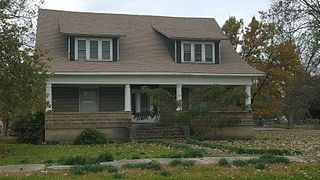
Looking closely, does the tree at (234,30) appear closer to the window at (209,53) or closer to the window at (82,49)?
the window at (209,53)

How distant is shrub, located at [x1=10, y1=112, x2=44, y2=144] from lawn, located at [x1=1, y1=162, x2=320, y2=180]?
53.7 ft

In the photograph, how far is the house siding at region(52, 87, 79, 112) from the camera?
30.8 m

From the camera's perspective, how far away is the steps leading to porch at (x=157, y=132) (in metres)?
27.8

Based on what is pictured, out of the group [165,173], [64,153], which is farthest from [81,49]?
[165,173]

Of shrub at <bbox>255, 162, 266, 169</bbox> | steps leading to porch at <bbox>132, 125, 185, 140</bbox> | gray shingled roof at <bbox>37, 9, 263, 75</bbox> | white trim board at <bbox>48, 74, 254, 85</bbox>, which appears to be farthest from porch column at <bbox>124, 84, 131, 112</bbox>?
shrub at <bbox>255, 162, 266, 169</bbox>

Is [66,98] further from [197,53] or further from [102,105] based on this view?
[197,53]

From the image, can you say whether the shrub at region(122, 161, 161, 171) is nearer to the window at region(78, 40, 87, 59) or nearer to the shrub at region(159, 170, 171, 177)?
the shrub at region(159, 170, 171, 177)

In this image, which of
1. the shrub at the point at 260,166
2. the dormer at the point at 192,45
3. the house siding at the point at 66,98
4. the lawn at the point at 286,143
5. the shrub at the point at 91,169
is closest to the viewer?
the shrub at the point at 91,169

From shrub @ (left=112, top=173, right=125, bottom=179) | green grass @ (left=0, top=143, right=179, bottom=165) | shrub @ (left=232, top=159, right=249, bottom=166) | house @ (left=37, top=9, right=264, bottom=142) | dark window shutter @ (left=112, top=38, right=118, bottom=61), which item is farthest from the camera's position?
dark window shutter @ (left=112, top=38, right=118, bottom=61)

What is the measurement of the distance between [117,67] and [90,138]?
464 cm

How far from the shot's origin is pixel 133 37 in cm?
3322

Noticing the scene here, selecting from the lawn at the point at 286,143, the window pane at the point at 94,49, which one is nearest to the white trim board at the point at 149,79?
the window pane at the point at 94,49

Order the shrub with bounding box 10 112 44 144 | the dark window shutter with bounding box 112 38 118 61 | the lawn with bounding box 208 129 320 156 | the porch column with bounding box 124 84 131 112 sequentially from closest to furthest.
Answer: the lawn with bounding box 208 129 320 156 < the shrub with bounding box 10 112 44 144 < the porch column with bounding box 124 84 131 112 < the dark window shutter with bounding box 112 38 118 61

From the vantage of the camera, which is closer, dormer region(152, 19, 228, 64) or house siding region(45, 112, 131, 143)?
house siding region(45, 112, 131, 143)
